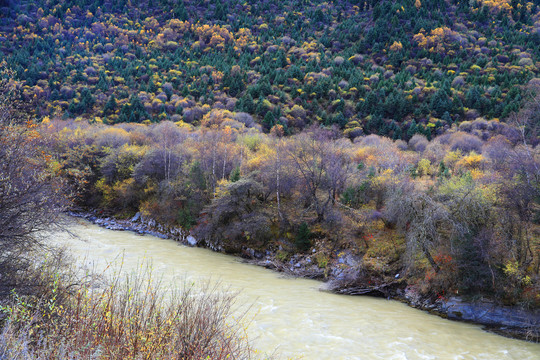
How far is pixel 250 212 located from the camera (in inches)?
1095

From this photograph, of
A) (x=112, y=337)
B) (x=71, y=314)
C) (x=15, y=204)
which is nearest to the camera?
(x=112, y=337)

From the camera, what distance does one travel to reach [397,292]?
19.3 m

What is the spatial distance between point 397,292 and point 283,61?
256 ft

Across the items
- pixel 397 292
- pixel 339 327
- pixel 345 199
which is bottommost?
pixel 397 292

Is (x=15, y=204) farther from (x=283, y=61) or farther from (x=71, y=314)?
(x=283, y=61)

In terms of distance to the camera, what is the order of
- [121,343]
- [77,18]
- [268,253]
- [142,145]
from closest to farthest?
1. [121,343]
2. [268,253]
3. [142,145]
4. [77,18]

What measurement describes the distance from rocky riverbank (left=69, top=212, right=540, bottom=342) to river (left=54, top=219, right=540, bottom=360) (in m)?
0.77

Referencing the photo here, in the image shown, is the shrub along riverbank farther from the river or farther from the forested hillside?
the forested hillside

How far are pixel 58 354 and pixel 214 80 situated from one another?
76.1 metres

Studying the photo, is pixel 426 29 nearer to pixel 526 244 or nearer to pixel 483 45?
pixel 483 45

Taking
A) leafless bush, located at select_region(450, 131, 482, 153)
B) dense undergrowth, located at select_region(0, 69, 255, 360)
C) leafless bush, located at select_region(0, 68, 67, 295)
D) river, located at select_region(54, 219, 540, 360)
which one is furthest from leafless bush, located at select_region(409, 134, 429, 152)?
leafless bush, located at select_region(0, 68, 67, 295)

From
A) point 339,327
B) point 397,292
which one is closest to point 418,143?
point 397,292

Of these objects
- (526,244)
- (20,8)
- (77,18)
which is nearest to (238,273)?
(526,244)

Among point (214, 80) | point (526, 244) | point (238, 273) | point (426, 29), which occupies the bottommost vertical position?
point (238, 273)
